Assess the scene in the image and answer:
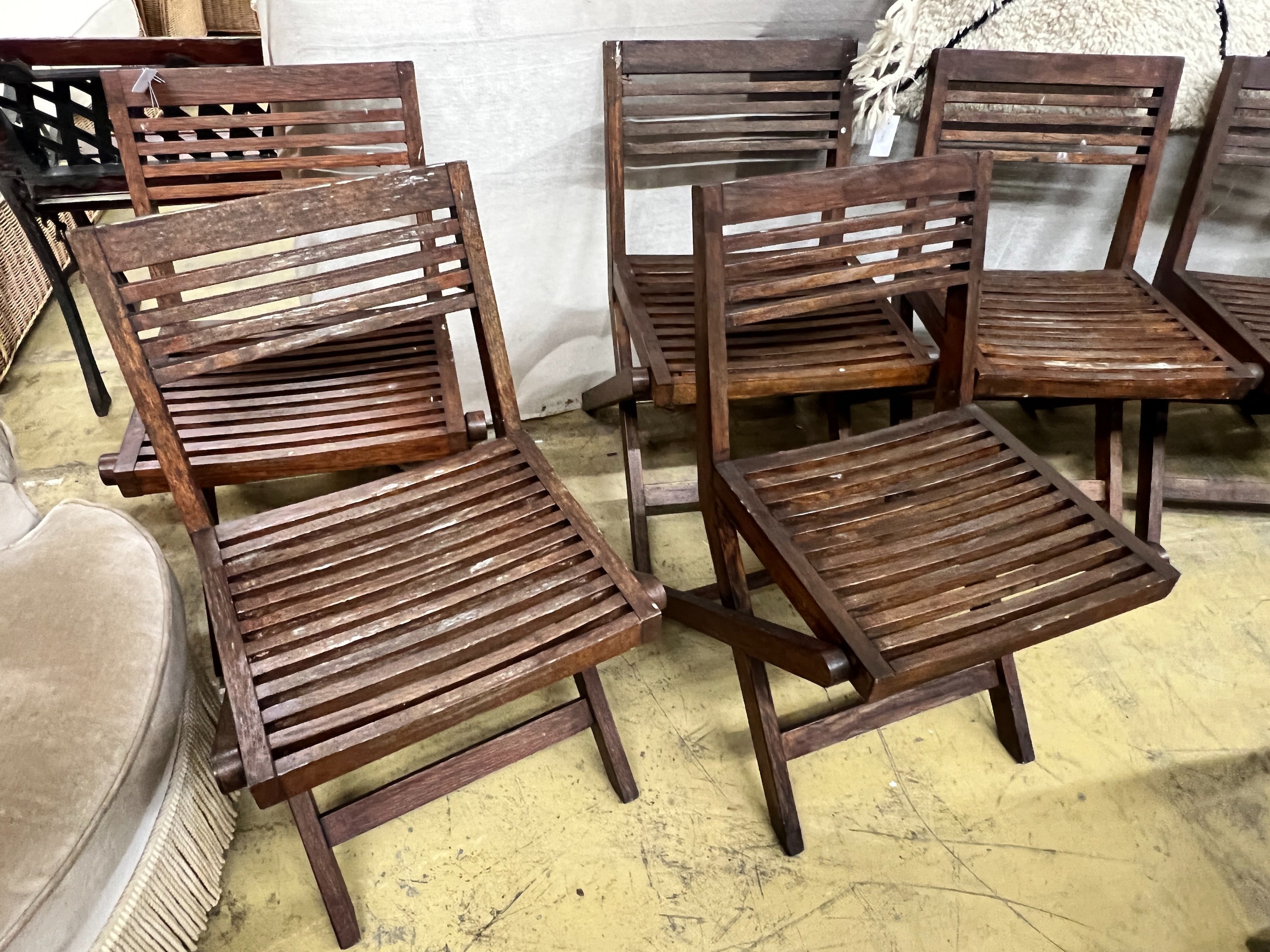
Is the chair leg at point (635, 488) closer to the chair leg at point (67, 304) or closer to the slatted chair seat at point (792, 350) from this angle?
the slatted chair seat at point (792, 350)

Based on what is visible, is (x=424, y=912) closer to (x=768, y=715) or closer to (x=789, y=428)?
(x=768, y=715)

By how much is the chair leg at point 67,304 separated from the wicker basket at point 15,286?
0.98 feet

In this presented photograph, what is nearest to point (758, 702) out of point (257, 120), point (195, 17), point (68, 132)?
point (257, 120)

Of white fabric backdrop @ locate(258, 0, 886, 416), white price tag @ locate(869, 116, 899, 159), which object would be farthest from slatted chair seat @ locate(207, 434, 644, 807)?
white price tag @ locate(869, 116, 899, 159)

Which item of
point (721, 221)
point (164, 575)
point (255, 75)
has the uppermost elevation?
point (255, 75)

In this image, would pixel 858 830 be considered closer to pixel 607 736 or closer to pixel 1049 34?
pixel 607 736

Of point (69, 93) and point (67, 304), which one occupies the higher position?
point (69, 93)

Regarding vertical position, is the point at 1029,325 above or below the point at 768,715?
above

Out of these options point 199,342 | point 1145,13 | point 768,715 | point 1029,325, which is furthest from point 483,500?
point 1145,13

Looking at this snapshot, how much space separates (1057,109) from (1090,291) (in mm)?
420

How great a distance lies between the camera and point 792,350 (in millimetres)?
1590

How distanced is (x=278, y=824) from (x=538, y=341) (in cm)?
122

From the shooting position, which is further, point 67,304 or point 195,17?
point 195,17

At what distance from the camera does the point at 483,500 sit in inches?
49.9
